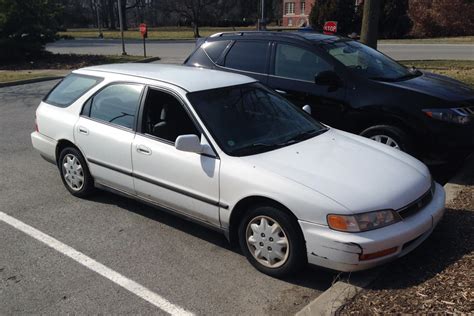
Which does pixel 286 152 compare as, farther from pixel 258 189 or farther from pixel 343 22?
pixel 343 22

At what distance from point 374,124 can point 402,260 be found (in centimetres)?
247

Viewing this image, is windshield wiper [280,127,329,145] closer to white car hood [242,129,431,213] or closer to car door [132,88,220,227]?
white car hood [242,129,431,213]

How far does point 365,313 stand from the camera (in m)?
3.08

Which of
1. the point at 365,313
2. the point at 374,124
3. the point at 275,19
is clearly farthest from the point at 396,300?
Result: the point at 275,19

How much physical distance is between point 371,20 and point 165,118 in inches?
328

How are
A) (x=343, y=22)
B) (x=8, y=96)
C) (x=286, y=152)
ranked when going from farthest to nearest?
1. (x=343, y=22)
2. (x=8, y=96)
3. (x=286, y=152)

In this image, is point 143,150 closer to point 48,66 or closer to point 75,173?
point 75,173

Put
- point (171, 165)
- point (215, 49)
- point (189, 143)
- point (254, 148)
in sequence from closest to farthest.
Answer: point (189, 143)
point (254, 148)
point (171, 165)
point (215, 49)

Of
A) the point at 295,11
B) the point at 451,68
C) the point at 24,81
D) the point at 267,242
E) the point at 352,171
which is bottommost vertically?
the point at 24,81

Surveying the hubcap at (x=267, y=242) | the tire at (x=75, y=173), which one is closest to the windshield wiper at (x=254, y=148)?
the hubcap at (x=267, y=242)

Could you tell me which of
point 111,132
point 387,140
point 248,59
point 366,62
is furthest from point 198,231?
point 366,62

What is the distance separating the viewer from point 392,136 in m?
5.71

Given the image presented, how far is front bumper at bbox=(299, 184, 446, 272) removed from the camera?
332cm

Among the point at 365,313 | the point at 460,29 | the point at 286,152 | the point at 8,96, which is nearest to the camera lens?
the point at 365,313
